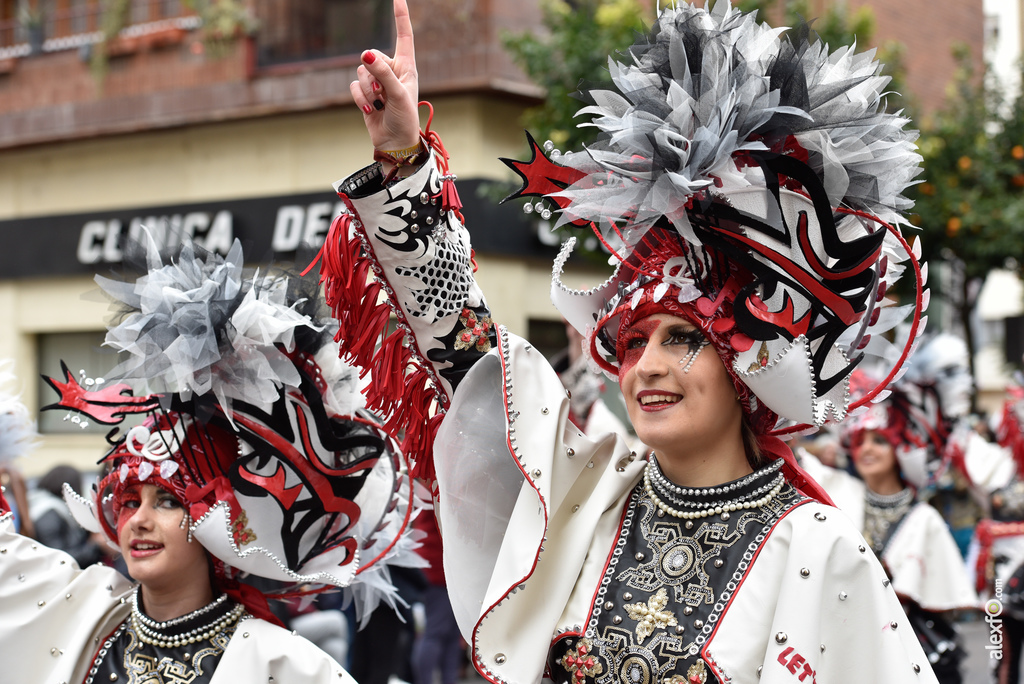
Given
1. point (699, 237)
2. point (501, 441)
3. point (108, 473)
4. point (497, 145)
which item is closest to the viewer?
point (699, 237)

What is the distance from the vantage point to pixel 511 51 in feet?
32.7

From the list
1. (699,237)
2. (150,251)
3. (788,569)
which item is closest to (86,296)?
(150,251)

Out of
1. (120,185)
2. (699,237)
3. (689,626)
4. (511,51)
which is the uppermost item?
(699,237)

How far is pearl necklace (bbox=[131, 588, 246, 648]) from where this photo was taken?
302cm

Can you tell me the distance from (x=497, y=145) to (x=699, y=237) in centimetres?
853

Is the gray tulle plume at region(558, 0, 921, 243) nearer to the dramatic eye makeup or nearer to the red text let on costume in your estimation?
the dramatic eye makeup

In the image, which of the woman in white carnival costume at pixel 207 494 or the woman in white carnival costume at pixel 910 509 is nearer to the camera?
the woman in white carnival costume at pixel 207 494

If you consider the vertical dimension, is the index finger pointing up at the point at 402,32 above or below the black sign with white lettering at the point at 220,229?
above

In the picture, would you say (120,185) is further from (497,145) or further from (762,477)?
(762,477)

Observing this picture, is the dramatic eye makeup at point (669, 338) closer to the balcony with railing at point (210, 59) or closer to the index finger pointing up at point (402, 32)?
the index finger pointing up at point (402, 32)

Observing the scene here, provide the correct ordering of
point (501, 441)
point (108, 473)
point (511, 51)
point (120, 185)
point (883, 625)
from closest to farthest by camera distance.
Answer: point (883, 625), point (501, 441), point (108, 473), point (511, 51), point (120, 185)

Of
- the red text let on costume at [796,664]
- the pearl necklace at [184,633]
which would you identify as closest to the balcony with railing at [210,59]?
the pearl necklace at [184,633]

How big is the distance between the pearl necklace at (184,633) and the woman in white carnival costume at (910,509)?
3.66 metres

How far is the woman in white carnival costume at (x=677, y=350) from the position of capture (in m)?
2.22
